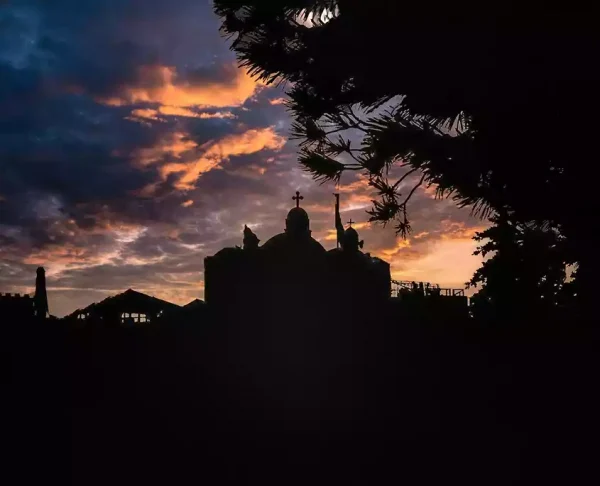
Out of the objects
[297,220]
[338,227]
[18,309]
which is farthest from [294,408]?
[338,227]

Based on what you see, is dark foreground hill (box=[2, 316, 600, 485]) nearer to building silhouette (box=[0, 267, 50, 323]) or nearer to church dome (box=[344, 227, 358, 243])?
building silhouette (box=[0, 267, 50, 323])

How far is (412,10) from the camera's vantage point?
616cm

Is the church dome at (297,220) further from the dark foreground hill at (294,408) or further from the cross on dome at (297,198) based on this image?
the dark foreground hill at (294,408)

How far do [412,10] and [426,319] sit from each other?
760 cm

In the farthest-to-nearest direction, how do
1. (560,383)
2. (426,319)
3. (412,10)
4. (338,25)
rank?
(426,319) < (560,383) < (338,25) < (412,10)

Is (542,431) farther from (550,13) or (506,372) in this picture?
(550,13)

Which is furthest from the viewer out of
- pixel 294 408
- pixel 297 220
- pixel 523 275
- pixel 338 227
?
pixel 338 227

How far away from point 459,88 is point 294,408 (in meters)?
6.24

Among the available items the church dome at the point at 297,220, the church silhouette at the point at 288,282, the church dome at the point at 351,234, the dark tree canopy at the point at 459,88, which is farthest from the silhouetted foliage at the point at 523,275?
the church dome at the point at 297,220

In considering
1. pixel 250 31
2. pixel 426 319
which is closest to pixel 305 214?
pixel 426 319

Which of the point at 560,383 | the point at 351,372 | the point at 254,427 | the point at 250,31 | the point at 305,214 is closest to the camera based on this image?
the point at 250,31

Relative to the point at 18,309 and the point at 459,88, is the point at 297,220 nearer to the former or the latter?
the point at 18,309

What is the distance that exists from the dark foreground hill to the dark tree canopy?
280cm

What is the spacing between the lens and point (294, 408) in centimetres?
1059
